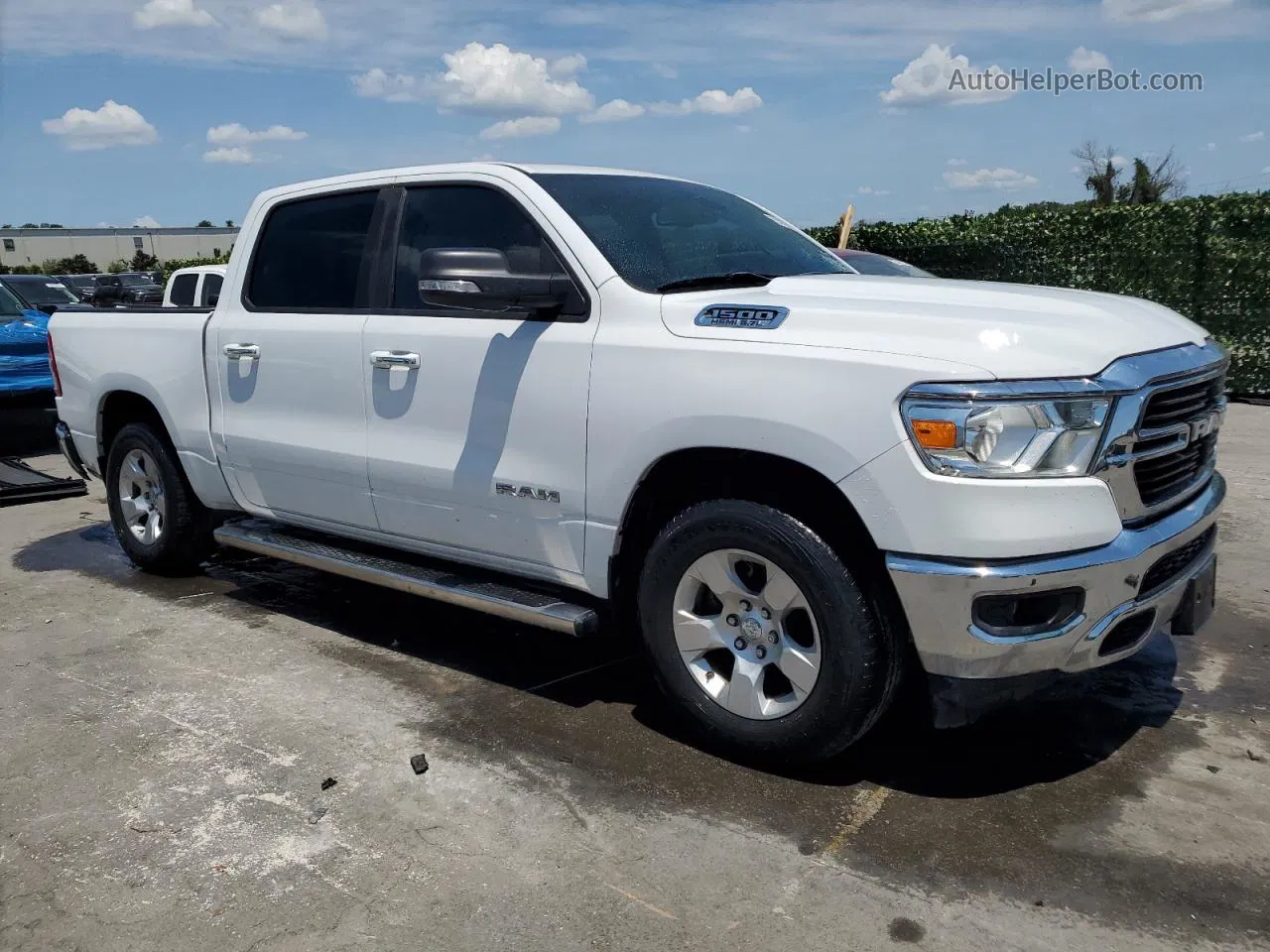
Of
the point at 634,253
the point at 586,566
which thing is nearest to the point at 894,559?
the point at 586,566

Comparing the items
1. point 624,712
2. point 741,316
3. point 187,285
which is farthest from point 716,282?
point 187,285

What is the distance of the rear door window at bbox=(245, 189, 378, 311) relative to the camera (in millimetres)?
4707

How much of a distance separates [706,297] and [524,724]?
1.69 meters

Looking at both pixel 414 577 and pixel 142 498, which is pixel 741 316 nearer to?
pixel 414 577

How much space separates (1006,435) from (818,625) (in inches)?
31.2

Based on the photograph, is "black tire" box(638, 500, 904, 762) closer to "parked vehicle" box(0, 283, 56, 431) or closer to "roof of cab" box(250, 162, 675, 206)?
"roof of cab" box(250, 162, 675, 206)

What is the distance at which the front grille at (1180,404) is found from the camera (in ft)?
10.5

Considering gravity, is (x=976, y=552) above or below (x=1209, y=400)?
below

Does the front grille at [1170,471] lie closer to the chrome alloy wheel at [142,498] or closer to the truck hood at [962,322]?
the truck hood at [962,322]

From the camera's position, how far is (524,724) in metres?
4.02

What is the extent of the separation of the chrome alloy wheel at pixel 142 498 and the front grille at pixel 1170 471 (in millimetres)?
4794

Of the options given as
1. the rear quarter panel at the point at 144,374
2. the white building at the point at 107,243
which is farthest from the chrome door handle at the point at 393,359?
the white building at the point at 107,243

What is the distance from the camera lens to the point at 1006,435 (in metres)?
2.98

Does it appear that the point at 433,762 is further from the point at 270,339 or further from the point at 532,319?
the point at 270,339
